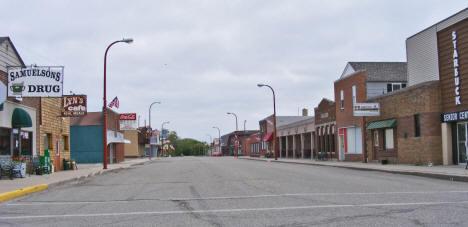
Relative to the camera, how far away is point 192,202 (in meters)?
11.8

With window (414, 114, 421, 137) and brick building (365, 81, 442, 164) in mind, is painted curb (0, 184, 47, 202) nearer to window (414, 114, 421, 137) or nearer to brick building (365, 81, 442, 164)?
brick building (365, 81, 442, 164)

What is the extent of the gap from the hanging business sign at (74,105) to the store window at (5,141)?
5.62 m

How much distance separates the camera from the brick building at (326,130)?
43.1m

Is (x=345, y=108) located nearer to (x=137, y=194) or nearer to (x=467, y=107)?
(x=467, y=107)

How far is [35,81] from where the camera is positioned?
20922 millimetres

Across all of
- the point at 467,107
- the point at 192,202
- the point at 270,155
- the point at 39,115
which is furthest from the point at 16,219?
the point at 270,155

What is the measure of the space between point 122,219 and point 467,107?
2047 cm

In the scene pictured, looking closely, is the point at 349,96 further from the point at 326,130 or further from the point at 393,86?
the point at 326,130

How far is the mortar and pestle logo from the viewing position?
20.6 metres

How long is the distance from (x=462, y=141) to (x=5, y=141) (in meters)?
23.1

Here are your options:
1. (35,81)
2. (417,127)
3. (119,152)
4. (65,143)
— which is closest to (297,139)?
(119,152)

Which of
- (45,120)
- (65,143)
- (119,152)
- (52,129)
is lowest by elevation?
(119,152)

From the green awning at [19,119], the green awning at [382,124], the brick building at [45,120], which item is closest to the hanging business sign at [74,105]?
the brick building at [45,120]

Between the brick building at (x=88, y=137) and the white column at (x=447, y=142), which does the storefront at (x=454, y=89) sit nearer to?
the white column at (x=447, y=142)
